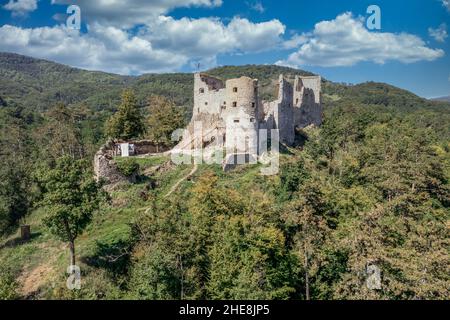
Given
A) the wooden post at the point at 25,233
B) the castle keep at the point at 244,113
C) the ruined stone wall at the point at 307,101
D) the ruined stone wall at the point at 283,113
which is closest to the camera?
the wooden post at the point at 25,233

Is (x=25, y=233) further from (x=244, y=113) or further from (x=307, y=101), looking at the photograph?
(x=307, y=101)

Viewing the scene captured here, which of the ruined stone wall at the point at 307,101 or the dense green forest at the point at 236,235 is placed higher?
the ruined stone wall at the point at 307,101

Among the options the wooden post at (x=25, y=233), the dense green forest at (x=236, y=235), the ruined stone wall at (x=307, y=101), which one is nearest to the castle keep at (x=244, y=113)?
the ruined stone wall at (x=307, y=101)

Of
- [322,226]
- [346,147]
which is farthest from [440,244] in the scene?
[346,147]

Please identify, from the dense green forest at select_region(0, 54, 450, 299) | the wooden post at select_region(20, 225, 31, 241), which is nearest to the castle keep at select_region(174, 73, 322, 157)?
the dense green forest at select_region(0, 54, 450, 299)

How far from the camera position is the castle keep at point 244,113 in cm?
4203

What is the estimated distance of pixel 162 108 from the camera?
180 feet

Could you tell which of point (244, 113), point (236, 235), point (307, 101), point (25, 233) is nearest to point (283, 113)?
point (307, 101)

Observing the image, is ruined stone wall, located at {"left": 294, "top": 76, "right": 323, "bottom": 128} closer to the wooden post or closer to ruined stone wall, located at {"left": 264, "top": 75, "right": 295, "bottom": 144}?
ruined stone wall, located at {"left": 264, "top": 75, "right": 295, "bottom": 144}

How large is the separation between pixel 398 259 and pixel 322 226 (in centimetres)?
601

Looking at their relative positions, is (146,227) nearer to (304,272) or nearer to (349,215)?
(304,272)

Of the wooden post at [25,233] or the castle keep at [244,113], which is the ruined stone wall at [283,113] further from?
the wooden post at [25,233]

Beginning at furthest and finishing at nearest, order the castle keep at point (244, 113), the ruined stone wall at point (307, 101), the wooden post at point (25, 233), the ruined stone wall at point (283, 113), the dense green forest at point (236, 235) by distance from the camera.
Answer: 1. the ruined stone wall at point (307, 101)
2. the ruined stone wall at point (283, 113)
3. the castle keep at point (244, 113)
4. the wooden post at point (25, 233)
5. the dense green forest at point (236, 235)

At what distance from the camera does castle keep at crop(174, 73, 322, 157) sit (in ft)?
138
